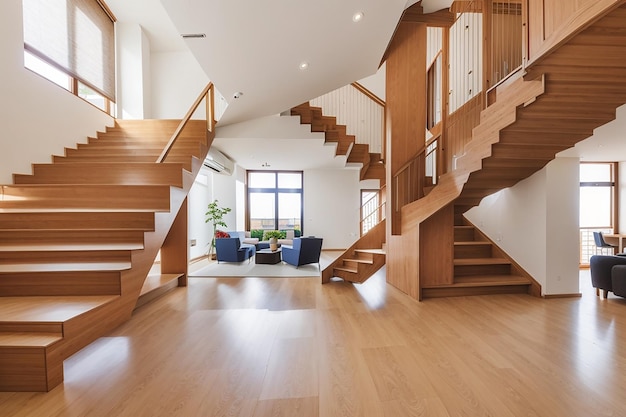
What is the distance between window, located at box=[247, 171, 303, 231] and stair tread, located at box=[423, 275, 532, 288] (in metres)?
6.96

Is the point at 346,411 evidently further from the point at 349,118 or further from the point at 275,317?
the point at 349,118

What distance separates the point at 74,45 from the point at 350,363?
7.25 meters

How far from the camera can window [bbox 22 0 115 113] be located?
429 cm

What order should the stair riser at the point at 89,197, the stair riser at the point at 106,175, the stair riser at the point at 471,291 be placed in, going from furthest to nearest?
the stair riser at the point at 471,291 < the stair riser at the point at 106,175 < the stair riser at the point at 89,197

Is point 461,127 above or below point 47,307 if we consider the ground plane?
above

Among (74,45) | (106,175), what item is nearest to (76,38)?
(74,45)

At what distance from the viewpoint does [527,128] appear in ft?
9.84

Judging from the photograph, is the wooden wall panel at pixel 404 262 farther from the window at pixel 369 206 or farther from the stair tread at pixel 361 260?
the window at pixel 369 206

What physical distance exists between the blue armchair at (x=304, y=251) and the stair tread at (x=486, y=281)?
10.5ft

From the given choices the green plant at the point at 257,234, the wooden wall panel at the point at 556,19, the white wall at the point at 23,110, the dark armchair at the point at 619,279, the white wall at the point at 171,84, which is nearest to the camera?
the wooden wall panel at the point at 556,19

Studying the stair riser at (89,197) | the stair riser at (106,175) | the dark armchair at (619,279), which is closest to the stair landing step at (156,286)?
the stair riser at (89,197)

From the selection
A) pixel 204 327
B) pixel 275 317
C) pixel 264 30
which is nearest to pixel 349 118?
pixel 264 30

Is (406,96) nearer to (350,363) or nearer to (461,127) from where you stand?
(461,127)

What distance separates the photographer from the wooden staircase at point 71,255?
201 centimetres
